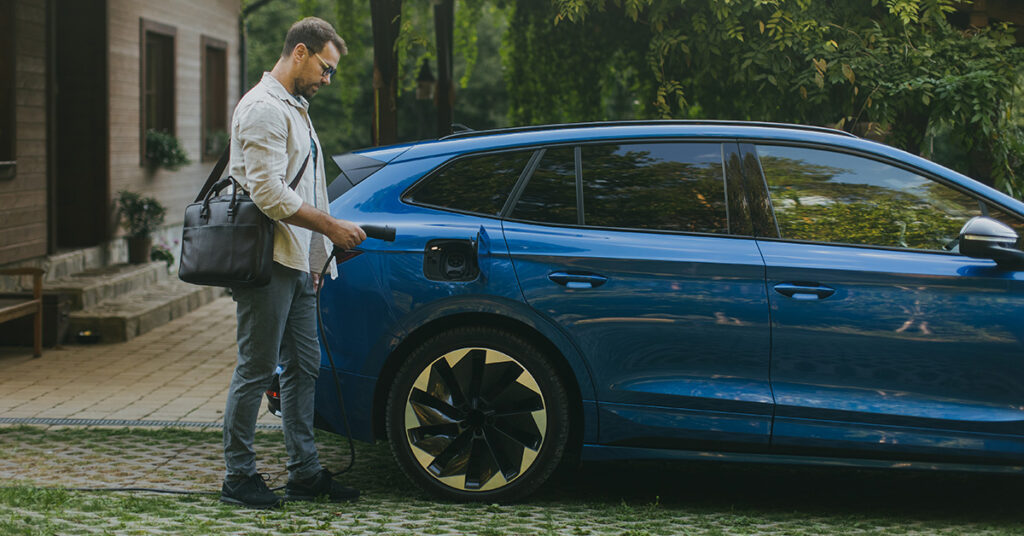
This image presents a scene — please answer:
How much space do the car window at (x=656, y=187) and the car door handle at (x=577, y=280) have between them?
246 millimetres

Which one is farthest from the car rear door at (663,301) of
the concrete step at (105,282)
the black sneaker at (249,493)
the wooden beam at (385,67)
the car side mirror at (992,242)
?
the concrete step at (105,282)

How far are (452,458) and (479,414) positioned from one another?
22cm

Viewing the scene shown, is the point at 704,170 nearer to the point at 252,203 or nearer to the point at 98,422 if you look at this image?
the point at 252,203

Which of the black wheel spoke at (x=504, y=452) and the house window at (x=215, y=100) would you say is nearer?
the black wheel spoke at (x=504, y=452)

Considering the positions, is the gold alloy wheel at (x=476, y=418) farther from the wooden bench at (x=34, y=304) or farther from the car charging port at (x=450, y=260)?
the wooden bench at (x=34, y=304)

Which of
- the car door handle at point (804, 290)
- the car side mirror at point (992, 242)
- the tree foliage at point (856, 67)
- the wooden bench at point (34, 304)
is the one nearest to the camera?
the car side mirror at point (992, 242)

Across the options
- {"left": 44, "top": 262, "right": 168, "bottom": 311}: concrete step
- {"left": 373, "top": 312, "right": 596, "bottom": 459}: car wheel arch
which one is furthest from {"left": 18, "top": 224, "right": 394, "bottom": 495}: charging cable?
{"left": 44, "top": 262, "right": 168, "bottom": 311}: concrete step

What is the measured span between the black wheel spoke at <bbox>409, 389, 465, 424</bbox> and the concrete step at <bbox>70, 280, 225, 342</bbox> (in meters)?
6.11

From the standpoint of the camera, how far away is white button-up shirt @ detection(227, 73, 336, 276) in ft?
14.9

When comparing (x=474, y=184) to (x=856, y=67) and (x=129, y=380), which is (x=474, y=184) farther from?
(x=129, y=380)

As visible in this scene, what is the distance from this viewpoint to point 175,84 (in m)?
15.7

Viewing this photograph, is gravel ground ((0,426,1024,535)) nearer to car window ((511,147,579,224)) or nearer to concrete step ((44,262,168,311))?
car window ((511,147,579,224))

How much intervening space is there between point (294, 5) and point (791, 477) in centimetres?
4070

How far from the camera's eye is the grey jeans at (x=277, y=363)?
474cm
